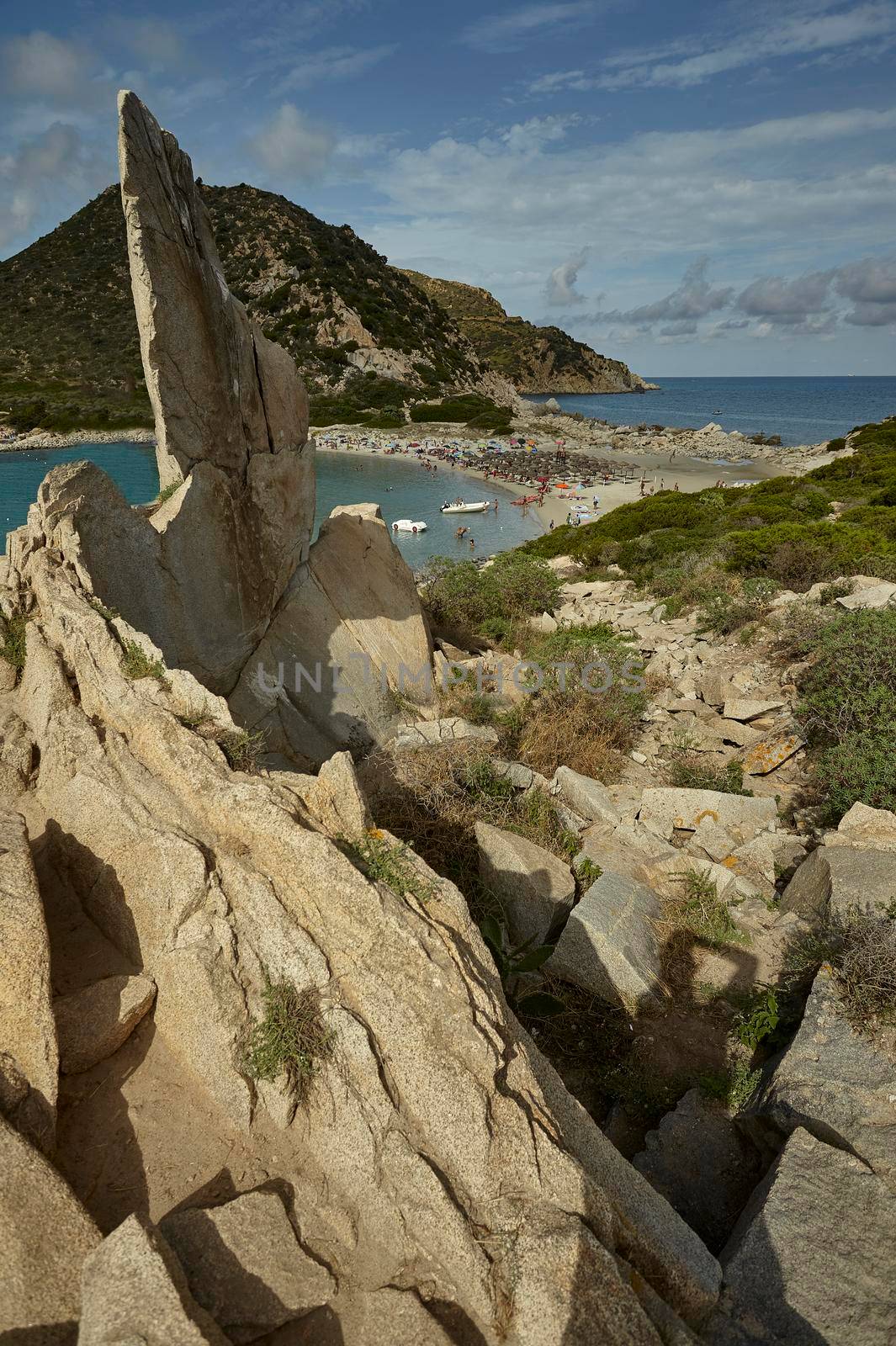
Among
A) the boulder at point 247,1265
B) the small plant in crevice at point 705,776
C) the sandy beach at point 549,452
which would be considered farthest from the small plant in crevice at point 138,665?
the sandy beach at point 549,452

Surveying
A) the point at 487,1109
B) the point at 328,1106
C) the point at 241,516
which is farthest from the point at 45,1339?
the point at 241,516

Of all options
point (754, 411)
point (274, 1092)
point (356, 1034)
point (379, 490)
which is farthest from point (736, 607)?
point (754, 411)

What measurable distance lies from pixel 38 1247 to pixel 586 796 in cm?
690

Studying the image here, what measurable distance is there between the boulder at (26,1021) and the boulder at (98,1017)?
9.3 inches

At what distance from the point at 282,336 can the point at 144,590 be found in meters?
74.6

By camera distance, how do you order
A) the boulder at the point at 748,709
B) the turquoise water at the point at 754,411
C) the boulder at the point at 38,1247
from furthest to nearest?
the turquoise water at the point at 754,411
the boulder at the point at 748,709
the boulder at the point at 38,1247

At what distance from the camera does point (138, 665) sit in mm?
5805

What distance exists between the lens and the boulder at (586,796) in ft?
27.8

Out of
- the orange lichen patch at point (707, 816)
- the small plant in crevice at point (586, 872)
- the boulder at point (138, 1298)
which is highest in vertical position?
the boulder at point (138, 1298)

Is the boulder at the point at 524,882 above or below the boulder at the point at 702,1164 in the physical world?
above

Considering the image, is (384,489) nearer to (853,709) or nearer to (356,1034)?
(853,709)

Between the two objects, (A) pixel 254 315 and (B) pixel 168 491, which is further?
(A) pixel 254 315

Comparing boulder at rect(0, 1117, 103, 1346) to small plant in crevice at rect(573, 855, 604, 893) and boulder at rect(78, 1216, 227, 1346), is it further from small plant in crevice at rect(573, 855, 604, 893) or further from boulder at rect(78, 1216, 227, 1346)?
small plant in crevice at rect(573, 855, 604, 893)

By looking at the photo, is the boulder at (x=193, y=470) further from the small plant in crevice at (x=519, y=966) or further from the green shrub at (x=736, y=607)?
the green shrub at (x=736, y=607)
